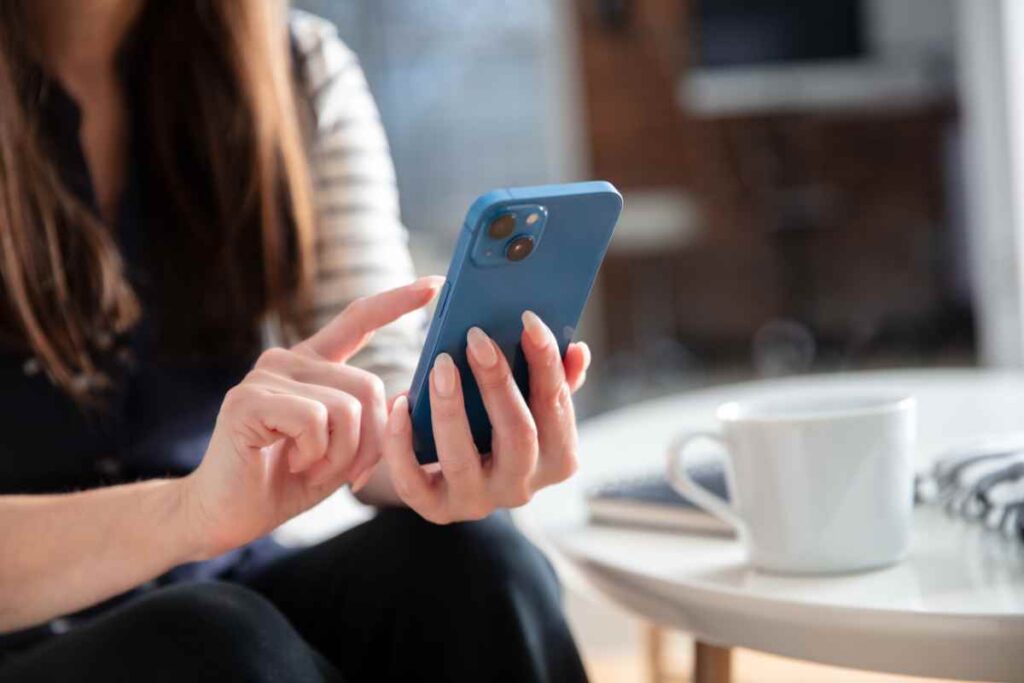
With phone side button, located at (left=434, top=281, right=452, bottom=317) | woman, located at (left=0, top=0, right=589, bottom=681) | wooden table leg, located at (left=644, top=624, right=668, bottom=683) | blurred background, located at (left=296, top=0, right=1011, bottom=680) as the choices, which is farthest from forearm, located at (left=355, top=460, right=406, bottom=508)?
blurred background, located at (left=296, top=0, right=1011, bottom=680)

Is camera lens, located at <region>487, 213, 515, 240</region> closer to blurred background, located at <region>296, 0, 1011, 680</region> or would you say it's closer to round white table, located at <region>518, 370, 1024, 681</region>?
round white table, located at <region>518, 370, 1024, 681</region>

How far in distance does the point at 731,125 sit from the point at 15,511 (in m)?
4.14

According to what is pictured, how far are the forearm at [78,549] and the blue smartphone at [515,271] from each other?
0.14m

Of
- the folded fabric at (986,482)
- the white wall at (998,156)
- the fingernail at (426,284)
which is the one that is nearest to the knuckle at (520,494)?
the fingernail at (426,284)

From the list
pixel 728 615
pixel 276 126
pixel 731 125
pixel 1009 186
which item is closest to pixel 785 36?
pixel 731 125

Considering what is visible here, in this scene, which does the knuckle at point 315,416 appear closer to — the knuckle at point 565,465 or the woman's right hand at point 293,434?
the woman's right hand at point 293,434

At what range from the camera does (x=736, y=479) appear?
64cm

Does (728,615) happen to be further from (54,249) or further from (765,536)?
(54,249)

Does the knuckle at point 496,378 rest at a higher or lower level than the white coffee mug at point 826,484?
higher

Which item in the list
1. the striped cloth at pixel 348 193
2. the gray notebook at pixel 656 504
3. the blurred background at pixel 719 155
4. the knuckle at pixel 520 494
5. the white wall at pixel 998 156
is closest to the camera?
the knuckle at pixel 520 494

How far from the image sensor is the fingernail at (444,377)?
0.55 meters

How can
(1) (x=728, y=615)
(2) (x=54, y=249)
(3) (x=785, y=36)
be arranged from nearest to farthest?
(1) (x=728, y=615) < (2) (x=54, y=249) < (3) (x=785, y=36)

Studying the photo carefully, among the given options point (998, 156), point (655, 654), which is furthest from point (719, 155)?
point (655, 654)

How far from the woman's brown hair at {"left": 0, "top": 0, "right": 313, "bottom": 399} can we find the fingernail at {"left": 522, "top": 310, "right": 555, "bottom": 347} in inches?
13.7
